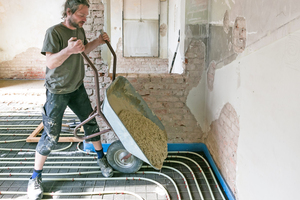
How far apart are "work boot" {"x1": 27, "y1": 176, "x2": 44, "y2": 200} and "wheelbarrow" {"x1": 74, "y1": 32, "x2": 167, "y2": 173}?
56 cm

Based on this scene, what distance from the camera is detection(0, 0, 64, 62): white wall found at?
23.2 feet

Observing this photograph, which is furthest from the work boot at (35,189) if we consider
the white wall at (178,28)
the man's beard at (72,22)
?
the white wall at (178,28)

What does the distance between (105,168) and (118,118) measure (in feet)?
2.98

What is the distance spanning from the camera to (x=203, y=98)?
10.3ft

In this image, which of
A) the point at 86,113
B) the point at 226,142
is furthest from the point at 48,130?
the point at 226,142

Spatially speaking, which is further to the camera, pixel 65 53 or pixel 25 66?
pixel 25 66

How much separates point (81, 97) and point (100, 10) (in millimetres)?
993

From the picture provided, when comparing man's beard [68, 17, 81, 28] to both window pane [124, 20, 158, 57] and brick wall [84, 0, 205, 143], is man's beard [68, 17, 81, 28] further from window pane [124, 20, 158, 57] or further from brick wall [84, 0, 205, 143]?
window pane [124, 20, 158, 57]

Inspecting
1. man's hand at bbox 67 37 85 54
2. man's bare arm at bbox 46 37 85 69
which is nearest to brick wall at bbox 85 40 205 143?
man's bare arm at bbox 46 37 85 69

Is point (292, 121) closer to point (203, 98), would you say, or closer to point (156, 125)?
point (156, 125)

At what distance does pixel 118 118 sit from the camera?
204 centimetres

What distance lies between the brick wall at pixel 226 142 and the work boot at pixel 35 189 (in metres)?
1.68

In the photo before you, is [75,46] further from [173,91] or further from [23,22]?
[23,22]

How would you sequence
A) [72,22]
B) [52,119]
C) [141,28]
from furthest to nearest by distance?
[141,28] < [52,119] < [72,22]
